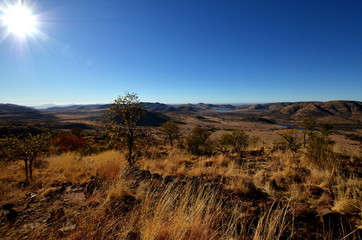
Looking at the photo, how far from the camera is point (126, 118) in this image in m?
5.79

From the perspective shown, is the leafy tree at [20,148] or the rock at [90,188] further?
the leafy tree at [20,148]

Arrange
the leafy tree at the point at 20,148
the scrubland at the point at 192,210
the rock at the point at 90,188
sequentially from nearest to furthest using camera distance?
the scrubland at the point at 192,210, the rock at the point at 90,188, the leafy tree at the point at 20,148

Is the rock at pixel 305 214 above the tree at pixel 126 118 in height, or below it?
below

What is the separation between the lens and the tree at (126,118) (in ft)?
18.5

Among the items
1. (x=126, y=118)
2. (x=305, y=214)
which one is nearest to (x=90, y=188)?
(x=126, y=118)

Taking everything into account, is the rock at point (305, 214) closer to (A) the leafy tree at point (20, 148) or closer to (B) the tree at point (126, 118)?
(B) the tree at point (126, 118)

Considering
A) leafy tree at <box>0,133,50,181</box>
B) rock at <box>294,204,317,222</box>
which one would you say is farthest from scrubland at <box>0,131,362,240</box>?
leafy tree at <box>0,133,50,181</box>

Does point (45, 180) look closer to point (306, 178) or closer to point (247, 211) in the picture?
point (247, 211)

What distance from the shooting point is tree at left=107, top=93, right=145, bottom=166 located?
562 cm

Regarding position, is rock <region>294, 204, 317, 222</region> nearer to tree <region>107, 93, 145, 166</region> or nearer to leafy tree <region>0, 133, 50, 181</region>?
tree <region>107, 93, 145, 166</region>

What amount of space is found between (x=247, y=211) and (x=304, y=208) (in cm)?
96

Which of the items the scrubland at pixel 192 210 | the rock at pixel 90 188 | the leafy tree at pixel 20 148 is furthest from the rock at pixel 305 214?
the leafy tree at pixel 20 148

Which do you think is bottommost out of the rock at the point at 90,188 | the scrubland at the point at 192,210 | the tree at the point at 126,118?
the rock at the point at 90,188

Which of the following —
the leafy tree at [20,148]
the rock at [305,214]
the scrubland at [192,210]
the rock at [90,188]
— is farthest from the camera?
the leafy tree at [20,148]
